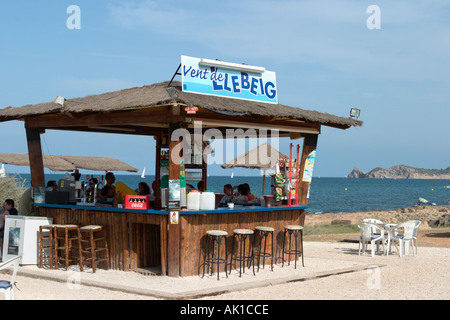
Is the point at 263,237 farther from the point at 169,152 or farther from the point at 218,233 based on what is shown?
the point at 169,152

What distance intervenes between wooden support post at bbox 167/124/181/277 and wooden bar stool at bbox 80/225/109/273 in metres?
1.32

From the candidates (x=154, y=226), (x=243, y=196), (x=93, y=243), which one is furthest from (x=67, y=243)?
(x=243, y=196)

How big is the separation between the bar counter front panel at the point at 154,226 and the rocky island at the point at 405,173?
549 ft

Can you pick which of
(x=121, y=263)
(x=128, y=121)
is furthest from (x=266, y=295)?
(x=128, y=121)

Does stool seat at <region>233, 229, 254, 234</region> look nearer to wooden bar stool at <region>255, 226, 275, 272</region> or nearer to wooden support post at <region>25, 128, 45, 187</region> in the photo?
wooden bar stool at <region>255, 226, 275, 272</region>

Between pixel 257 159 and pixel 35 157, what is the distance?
794 cm

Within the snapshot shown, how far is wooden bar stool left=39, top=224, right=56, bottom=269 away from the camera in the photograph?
1031cm

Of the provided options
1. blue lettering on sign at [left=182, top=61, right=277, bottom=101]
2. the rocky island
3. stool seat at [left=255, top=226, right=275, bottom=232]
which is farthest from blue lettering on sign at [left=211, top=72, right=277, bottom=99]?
the rocky island

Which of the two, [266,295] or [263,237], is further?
[263,237]

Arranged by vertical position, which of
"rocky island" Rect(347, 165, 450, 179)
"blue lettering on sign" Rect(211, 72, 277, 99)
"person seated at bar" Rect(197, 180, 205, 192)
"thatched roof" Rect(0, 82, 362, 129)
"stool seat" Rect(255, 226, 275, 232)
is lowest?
"stool seat" Rect(255, 226, 275, 232)

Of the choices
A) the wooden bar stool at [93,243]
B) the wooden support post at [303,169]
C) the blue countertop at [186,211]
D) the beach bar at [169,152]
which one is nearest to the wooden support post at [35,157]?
the beach bar at [169,152]
